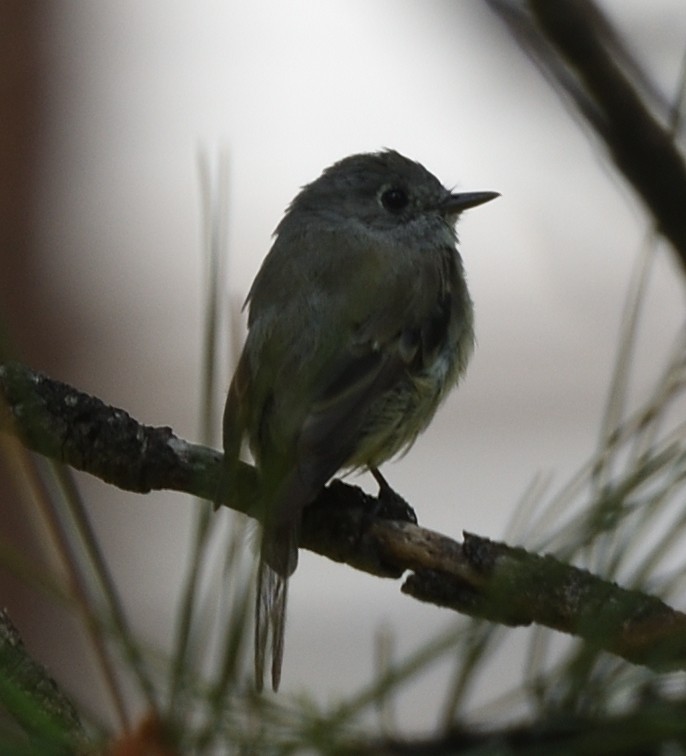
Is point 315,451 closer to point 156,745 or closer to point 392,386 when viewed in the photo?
point 392,386

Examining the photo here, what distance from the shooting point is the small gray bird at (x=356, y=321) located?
274cm

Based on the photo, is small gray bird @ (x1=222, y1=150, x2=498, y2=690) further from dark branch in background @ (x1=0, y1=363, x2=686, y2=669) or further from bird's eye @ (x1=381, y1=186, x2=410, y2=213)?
dark branch in background @ (x1=0, y1=363, x2=686, y2=669)

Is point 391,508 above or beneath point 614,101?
above

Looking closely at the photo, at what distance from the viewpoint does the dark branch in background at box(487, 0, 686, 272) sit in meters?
1.37

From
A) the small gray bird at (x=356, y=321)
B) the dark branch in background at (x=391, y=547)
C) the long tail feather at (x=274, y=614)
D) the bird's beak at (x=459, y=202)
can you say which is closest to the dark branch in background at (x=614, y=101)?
the dark branch in background at (x=391, y=547)

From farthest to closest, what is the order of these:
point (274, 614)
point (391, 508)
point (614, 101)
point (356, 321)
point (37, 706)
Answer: point (356, 321), point (391, 508), point (274, 614), point (614, 101), point (37, 706)

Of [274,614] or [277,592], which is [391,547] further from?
[277,592]

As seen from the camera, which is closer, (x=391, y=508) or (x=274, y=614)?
(x=274, y=614)

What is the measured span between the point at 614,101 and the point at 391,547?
982 mm

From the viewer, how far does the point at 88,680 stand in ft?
18.7

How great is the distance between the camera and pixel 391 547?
2213mm

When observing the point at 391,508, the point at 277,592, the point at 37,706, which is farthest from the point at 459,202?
the point at 37,706

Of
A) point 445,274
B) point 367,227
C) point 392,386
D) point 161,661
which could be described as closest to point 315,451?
point 392,386

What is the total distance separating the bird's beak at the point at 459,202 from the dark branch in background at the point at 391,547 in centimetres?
158
